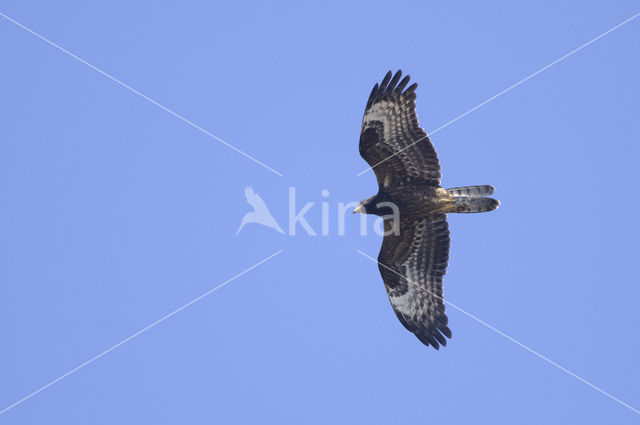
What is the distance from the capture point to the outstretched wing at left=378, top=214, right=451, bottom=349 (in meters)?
13.4

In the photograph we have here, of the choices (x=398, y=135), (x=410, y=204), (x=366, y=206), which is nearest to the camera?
(x=398, y=135)

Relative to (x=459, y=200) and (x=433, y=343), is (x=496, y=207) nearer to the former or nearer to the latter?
(x=459, y=200)

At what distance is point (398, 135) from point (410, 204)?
114 cm

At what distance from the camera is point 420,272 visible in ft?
44.5

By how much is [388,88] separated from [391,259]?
2.90m

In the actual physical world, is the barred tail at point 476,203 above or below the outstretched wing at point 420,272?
above

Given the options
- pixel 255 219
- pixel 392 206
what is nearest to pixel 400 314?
pixel 392 206

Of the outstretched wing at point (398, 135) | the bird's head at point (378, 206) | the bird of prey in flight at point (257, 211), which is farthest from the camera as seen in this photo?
the bird of prey in flight at point (257, 211)

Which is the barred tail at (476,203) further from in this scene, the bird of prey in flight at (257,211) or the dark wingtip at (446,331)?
the bird of prey in flight at (257,211)

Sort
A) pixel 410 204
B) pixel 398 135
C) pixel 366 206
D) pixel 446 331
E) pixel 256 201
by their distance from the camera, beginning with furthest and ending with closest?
pixel 256 201 < pixel 446 331 < pixel 366 206 < pixel 410 204 < pixel 398 135

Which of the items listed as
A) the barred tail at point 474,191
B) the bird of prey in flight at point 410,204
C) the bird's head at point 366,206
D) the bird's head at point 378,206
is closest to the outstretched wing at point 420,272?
the bird of prey in flight at point 410,204

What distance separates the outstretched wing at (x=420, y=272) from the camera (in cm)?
1341

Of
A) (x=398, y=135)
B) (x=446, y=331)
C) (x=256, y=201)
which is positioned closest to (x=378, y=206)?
(x=398, y=135)

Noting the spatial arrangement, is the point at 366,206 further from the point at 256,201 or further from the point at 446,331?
the point at 256,201
